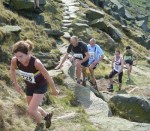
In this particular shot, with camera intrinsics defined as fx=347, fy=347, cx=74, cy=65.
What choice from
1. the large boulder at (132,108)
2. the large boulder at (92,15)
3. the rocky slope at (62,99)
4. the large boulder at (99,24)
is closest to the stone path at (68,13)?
the large boulder at (92,15)

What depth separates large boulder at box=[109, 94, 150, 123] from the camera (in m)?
14.3

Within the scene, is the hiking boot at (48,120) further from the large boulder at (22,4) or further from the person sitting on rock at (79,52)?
the large boulder at (22,4)

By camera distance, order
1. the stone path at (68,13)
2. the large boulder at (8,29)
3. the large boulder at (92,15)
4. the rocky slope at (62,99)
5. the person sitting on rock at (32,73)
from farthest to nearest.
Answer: the large boulder at (92,15) → the stone path at (68,13) → the large boulder at (8,29) → the rocky slope at (62,99) → the person sitting on rock at (32,73)

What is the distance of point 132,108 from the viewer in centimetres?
1444

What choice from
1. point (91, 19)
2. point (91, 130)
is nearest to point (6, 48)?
point (91, 130)

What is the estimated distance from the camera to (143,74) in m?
29.4

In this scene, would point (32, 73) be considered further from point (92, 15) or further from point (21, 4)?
point (92, 15)

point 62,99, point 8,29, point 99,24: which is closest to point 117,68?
point 8,29

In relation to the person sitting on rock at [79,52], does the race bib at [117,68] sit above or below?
below

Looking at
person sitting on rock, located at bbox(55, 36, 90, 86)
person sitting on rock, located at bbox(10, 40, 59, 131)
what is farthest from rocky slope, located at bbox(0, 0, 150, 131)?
person sitting on rock, located at bbox(10, 40, 59, 131)

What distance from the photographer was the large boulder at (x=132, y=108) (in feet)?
47.0

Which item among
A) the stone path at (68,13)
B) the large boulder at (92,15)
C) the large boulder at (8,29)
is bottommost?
the large boulder at (92,15)

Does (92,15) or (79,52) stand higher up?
(79,52)

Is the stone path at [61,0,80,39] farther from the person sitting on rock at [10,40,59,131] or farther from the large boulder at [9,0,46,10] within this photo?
the person sitting on rock at [10,40,59,131]
